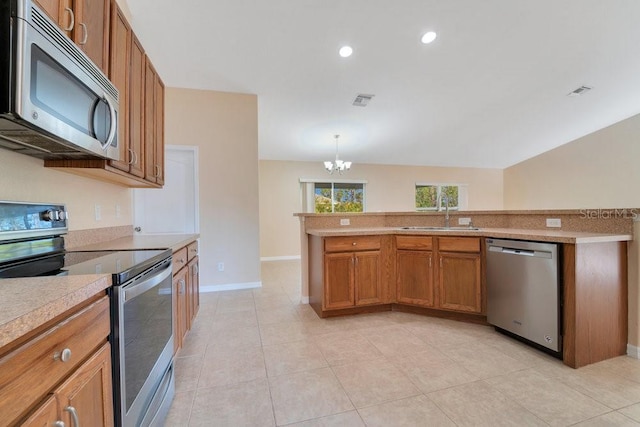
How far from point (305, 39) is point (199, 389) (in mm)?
3453

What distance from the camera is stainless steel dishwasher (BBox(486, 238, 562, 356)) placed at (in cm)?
200

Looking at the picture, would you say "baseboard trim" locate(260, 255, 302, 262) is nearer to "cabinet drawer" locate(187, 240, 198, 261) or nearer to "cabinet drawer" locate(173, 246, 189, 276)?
"cabinet drawer" locate(187, 240, 198, 261)

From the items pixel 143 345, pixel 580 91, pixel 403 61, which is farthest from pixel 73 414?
pixel 580 91

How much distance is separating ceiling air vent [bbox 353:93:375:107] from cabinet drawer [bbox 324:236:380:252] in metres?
2.51

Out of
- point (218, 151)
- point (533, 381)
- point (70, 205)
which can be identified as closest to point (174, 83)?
point (218, 151)

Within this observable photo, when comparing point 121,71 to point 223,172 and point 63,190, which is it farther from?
point 223,172

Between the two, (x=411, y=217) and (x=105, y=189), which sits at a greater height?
(x=105, y=189)

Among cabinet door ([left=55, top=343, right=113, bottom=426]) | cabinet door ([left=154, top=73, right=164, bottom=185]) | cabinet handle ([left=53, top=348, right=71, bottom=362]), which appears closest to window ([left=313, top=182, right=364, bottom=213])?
cabinet door ([left=154, top=73, right=164, bottom=185])

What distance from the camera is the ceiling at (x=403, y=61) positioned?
278 cm

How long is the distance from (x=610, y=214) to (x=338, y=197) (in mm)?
5445

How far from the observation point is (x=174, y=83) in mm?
3617

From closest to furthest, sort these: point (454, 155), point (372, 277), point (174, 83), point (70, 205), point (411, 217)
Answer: point (70, 205)
point (372, 277)
point (411, 217)
point (174, 83)
point (454, 155)

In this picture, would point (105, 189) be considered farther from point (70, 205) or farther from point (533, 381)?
point (533, 381)

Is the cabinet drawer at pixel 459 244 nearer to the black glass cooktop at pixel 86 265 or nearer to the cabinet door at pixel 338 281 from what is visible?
the cabinet door at pixel 338 281
